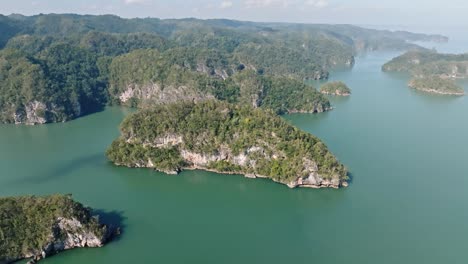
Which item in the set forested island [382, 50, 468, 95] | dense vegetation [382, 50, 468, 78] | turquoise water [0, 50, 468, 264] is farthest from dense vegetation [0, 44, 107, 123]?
dense vegetation [382, 50, 468, 78]

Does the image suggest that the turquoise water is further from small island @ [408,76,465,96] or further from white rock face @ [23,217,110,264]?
small island @ [408,76,465,96]

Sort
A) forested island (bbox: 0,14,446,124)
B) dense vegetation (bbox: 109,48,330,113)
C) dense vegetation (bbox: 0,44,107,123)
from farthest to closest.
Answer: dense vegetation (bbox: 109,48,330,113), forested island (bbox: 0,14,446,124), dense vegetation (bbox: 0,44,107,123)

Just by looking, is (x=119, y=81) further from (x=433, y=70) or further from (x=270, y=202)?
(x=433, y=70)

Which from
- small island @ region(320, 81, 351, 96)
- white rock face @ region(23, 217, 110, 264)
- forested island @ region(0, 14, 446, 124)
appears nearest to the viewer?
white rock face @ region(23, 217, 110, 264)

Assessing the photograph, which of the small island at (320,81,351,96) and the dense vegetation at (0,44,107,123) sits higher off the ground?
the dense vegetation at (0,44,107,123)

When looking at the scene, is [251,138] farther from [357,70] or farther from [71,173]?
[357,70]

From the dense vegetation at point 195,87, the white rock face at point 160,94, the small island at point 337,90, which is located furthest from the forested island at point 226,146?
the small island at point 337,90

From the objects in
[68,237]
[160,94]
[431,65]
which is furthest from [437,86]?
[68,237]
